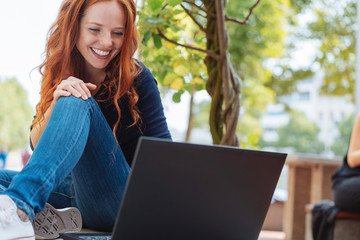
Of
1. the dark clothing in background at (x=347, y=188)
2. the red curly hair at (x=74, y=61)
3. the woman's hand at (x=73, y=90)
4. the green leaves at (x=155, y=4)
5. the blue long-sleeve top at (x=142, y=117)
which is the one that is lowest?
the dark clothing in background at (x=347, y=188)

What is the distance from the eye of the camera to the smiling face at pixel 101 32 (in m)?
1.31

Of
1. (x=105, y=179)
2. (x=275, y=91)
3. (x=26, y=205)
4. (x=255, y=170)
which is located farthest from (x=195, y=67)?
(x=275, y=91)

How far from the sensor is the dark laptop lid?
2.82 feet

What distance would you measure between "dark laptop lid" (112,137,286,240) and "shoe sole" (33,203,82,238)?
1.01 feet

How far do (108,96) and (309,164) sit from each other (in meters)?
3.27

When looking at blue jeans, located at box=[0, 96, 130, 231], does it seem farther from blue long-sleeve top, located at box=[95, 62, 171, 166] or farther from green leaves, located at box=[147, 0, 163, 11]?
green leaves, located at box=[147, 0, 163, 11]

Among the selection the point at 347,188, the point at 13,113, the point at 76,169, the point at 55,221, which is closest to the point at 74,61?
the point at 76,169

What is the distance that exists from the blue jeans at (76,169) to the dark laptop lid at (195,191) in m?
0.17

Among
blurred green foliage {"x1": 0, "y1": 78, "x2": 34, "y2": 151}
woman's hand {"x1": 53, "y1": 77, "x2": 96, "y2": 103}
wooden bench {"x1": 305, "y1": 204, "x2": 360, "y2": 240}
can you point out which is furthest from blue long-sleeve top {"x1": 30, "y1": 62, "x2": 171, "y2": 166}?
blurred green foliage {"x1": 0, "y1": 78, "x2": 34, "y2": 151}

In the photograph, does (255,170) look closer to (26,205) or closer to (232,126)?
(26,205)

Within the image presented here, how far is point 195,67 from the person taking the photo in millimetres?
1939

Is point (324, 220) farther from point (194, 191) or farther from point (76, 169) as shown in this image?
point (194, 191)

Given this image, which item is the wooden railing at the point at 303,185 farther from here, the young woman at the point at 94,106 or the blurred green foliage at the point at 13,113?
the blurred green foliage at the point at 13,113

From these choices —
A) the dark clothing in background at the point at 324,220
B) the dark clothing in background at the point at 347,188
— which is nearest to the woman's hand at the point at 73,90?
the dark clothing in background at the point at 347,188
